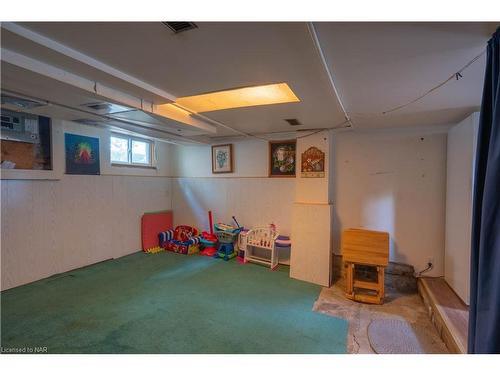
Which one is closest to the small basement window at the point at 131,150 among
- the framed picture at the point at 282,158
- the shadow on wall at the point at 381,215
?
the framed picture at the point at 282,158

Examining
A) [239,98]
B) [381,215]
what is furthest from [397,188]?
[239,98]

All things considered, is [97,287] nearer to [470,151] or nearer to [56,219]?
[56,219]

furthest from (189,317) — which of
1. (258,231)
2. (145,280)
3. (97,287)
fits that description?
(258,231)

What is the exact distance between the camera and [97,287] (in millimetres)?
3150

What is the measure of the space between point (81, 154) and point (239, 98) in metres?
2.81

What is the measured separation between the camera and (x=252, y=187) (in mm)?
4598

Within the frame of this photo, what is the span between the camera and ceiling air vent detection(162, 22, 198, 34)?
1.29m

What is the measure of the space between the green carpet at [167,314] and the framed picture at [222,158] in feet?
6.61

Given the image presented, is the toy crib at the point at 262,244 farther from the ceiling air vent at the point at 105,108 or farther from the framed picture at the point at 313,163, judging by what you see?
the ceiling air vent at the point at 105,108

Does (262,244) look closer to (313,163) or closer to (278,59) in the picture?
(313,163)

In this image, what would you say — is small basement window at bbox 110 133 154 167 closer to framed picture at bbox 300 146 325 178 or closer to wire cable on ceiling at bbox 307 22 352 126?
framed picture at bbox 300 146 325 178

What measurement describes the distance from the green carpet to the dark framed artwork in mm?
1569

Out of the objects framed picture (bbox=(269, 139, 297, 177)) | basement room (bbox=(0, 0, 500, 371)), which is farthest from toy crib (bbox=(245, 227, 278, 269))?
framed picture (bbox=(269, 139, 297, 177))
